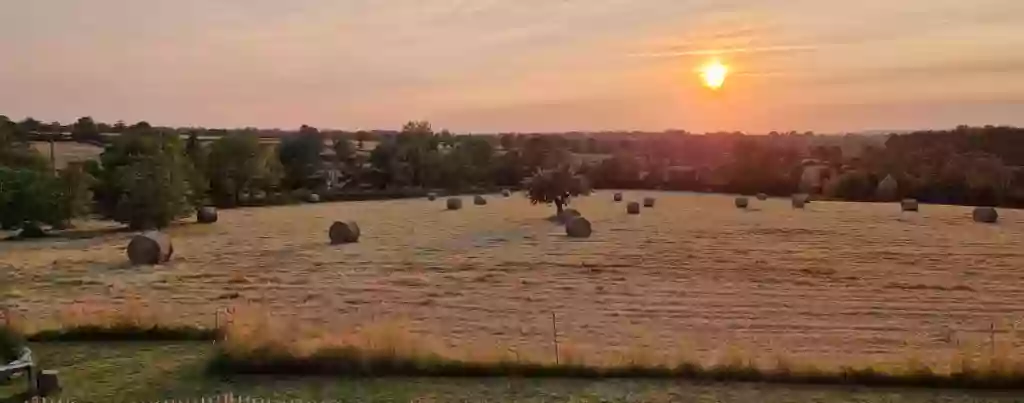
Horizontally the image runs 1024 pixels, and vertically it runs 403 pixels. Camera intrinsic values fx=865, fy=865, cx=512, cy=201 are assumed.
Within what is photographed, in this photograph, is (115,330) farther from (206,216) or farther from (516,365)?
(206,216)

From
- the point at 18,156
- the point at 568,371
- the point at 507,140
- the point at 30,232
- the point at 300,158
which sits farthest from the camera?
the point at 507,140

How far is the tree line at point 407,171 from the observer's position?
37.0 m

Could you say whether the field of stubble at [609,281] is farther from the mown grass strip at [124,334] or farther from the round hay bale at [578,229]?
the mown grass strip at [124,334]

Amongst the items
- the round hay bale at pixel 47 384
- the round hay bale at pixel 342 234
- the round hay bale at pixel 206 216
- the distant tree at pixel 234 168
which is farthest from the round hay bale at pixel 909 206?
the round hay bale at pixel 47 384

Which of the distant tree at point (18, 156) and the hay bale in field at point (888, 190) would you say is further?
the hay bale in field at point (888, 190)

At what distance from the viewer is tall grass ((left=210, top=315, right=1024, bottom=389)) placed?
10.3 m

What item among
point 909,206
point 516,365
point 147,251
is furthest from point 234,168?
point 516,365

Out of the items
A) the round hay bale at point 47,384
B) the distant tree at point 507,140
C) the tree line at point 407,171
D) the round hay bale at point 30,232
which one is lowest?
the round hay bale at point 47,384

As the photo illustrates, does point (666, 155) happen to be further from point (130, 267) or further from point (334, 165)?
point (130, 267)

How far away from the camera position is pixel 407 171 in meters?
70.5

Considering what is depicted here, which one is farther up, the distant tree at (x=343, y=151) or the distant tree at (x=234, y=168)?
the distant tree at (x=343, y=151)

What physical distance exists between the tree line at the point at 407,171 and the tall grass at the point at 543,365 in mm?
27446

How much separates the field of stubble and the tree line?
3.96 m

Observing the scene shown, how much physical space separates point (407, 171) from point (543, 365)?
60470 millimetres
